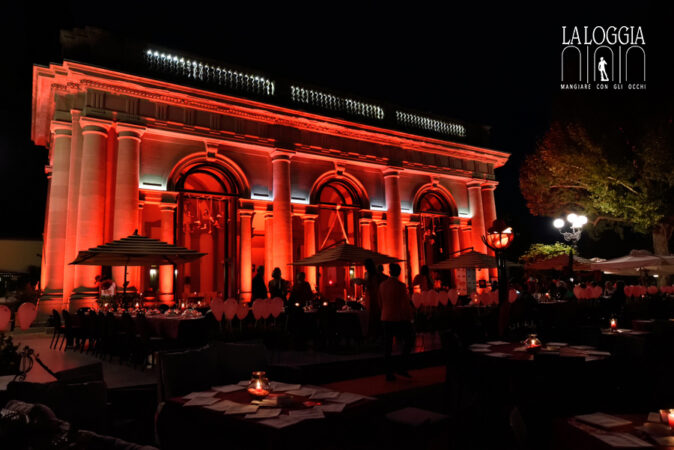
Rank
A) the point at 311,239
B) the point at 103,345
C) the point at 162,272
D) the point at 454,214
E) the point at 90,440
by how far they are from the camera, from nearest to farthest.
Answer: the point at 90,440, the point at 103,345, the point at 162,272, the point at 311,239, the point at 454,214

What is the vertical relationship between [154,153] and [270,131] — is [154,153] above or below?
below

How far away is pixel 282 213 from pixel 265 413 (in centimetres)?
1373

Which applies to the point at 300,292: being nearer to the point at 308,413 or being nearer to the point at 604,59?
the point at 308,413

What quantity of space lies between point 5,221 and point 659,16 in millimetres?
39828

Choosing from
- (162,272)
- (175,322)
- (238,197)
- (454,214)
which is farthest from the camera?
(454,214)

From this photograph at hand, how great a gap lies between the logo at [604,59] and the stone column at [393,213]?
9573 millimetres

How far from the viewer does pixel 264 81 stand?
55.2 feet

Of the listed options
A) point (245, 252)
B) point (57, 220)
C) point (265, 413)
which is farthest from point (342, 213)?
point (265, 413)

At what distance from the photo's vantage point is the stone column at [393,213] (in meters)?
18.8

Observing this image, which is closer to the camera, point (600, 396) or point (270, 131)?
point (600, 396)

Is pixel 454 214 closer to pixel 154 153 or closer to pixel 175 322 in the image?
pixel 154 153

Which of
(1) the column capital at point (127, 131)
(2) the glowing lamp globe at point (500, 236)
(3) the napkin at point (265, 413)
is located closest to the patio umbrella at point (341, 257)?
(2) the glowing lamp globe at point (500, 236)

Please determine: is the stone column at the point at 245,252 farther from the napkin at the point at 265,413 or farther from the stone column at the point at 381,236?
the napkin at the point at 265,413

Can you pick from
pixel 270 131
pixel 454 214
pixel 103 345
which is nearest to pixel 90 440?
pixel 103 345
